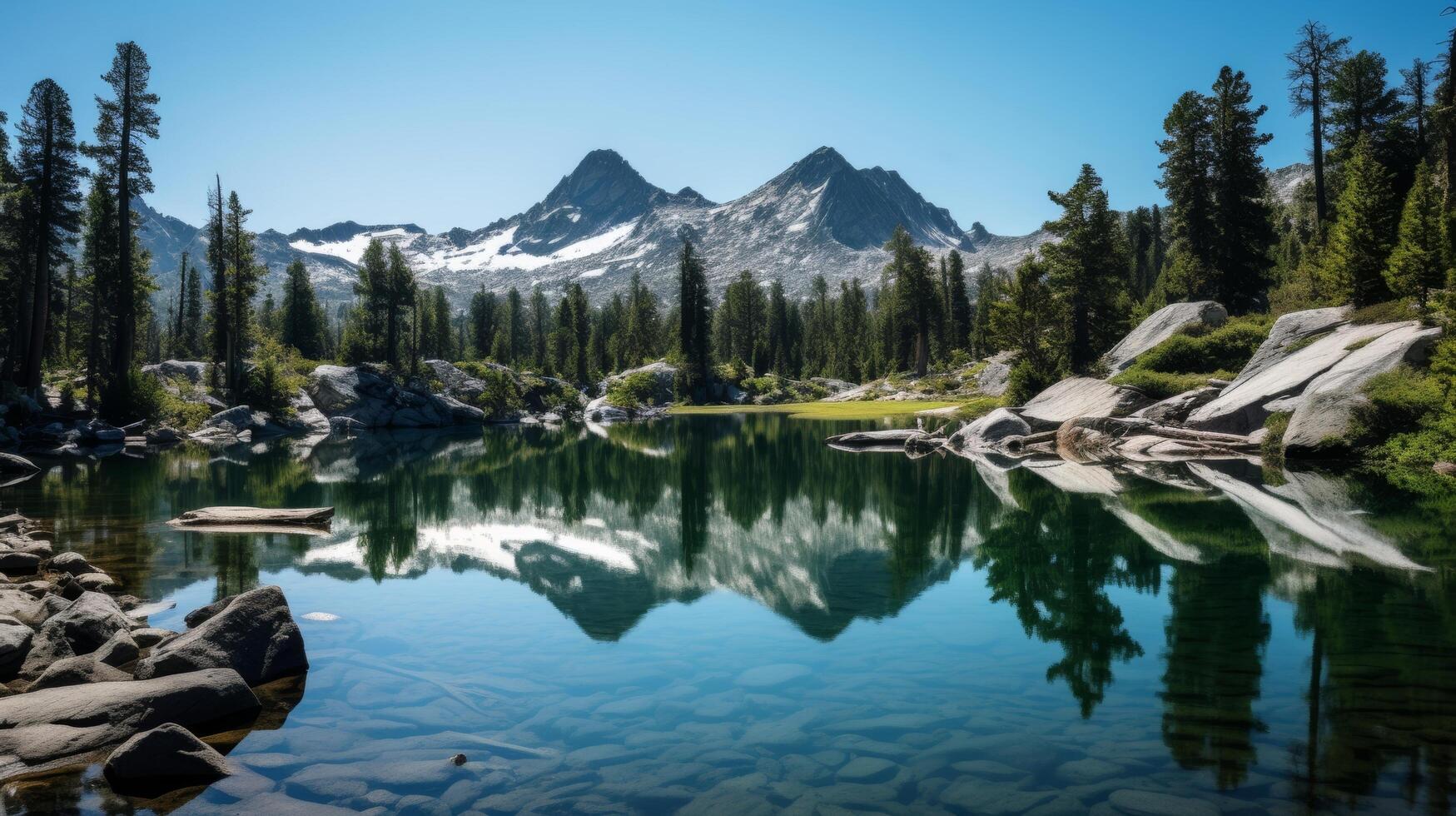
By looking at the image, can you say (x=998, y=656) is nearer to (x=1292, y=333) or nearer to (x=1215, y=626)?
(x=1215, y=626)

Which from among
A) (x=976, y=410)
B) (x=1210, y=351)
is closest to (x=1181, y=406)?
(x=1210, y=351)

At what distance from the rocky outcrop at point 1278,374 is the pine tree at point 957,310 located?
77.2 metres

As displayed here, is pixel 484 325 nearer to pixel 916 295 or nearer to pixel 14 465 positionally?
pixel 916 295

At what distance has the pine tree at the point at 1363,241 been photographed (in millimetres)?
34656

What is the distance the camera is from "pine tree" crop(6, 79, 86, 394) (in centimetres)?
4459

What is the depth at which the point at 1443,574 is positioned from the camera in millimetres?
13344

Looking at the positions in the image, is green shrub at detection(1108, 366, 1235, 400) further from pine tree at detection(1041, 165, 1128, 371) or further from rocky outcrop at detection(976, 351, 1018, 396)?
rocky outcrop at detection(976, 351, 1018, 396)

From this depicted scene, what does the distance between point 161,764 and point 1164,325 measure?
47709 mm

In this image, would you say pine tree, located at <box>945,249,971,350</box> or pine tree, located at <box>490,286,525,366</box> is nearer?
pine tree, located at <box>945,249,971,350</box>

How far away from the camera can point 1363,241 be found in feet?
114

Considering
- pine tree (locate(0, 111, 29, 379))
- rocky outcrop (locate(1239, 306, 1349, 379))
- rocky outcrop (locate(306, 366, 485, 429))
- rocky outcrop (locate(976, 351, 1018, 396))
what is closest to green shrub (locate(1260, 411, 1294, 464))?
rocky outcrop (locate(1239, 306, 1349, 379))

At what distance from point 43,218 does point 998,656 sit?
5515 cm

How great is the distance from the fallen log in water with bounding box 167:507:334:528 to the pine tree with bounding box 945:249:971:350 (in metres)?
99.5

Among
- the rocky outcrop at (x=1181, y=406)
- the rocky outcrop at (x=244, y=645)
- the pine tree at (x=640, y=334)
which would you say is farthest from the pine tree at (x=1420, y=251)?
the pine tree at (x=640, y=334)
